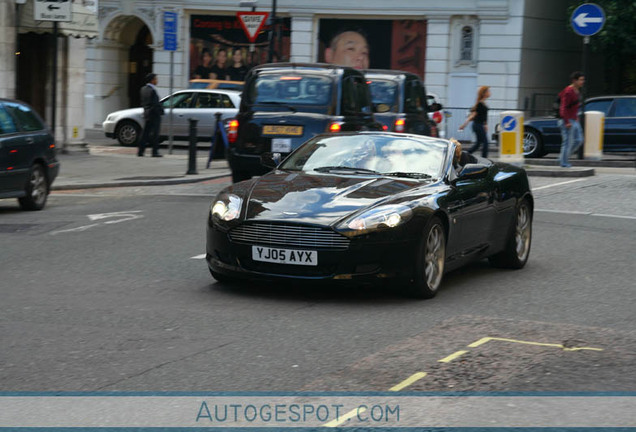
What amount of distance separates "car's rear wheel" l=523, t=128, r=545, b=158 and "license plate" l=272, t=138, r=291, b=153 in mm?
12593

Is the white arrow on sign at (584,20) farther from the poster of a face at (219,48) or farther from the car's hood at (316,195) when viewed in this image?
the poster of a face at (219,48)

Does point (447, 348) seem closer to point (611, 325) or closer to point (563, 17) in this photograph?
point (611, 325)

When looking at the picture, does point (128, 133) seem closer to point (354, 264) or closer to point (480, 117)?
point (480, 117)

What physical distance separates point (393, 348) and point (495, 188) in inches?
147

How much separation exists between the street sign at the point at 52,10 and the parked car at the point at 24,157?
20.4ft

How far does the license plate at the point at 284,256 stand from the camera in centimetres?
850

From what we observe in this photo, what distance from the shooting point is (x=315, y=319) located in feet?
26.0

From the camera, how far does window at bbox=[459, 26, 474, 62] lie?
3706 cm

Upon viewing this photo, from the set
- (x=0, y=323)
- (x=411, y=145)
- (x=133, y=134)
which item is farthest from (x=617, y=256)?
(x=133, y=134)

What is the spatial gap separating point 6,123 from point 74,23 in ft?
32.7

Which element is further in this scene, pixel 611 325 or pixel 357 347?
pixel 611 325

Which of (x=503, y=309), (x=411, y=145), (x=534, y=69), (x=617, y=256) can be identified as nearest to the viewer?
(x=503, y=309)

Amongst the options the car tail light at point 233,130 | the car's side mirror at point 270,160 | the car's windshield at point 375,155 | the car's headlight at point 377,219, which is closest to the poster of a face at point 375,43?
the car tail light at point 233,130

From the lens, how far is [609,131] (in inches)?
1092
